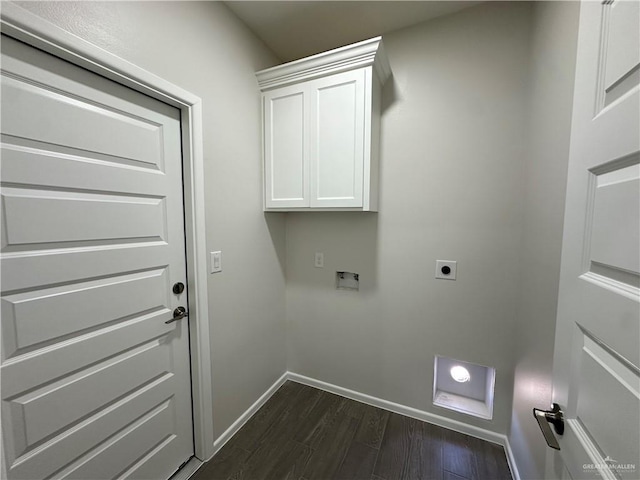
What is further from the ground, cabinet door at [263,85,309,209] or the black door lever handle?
cabinet door at [263,85,309,209]

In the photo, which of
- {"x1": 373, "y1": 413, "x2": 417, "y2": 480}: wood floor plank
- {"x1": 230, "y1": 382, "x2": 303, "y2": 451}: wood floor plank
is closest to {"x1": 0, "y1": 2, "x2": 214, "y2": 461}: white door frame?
{"x1": 230, "y1": 382, "x2": 303, "y2": 451}: wood floor plank

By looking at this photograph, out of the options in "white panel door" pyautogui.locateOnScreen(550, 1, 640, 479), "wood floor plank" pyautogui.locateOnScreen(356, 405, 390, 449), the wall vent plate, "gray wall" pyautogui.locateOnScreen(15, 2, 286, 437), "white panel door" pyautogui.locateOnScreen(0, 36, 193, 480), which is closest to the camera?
"white panel door" pyautogui.locateOnScreen(550, 1, 640, 479)

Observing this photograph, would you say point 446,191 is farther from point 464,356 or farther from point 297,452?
point 297,452

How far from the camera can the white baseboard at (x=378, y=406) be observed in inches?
59.9

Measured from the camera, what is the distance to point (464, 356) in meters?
1.61

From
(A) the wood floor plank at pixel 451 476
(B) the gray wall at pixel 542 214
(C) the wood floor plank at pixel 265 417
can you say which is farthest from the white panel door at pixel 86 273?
(B) the gray wall at pixel 542 214

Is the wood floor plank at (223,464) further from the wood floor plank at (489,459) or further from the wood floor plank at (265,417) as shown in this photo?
the wood floor plank at (489,459)

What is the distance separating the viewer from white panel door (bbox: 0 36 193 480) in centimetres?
82

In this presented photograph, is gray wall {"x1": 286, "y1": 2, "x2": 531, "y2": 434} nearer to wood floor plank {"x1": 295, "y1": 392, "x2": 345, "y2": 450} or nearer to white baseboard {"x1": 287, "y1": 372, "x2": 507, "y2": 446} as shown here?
white baseboard {"x1": 287, "y1": 372, "x2": 507, "y2": 446}

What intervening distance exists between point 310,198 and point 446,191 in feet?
2.91

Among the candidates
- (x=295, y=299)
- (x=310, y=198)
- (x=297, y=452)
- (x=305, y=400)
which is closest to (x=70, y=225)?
(x=310, y=198)

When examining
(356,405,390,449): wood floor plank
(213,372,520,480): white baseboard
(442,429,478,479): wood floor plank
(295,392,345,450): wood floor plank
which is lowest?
(295,392,345,450): wood floor plank

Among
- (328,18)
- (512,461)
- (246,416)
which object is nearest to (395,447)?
(512,461)

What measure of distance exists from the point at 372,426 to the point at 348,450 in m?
0.26
